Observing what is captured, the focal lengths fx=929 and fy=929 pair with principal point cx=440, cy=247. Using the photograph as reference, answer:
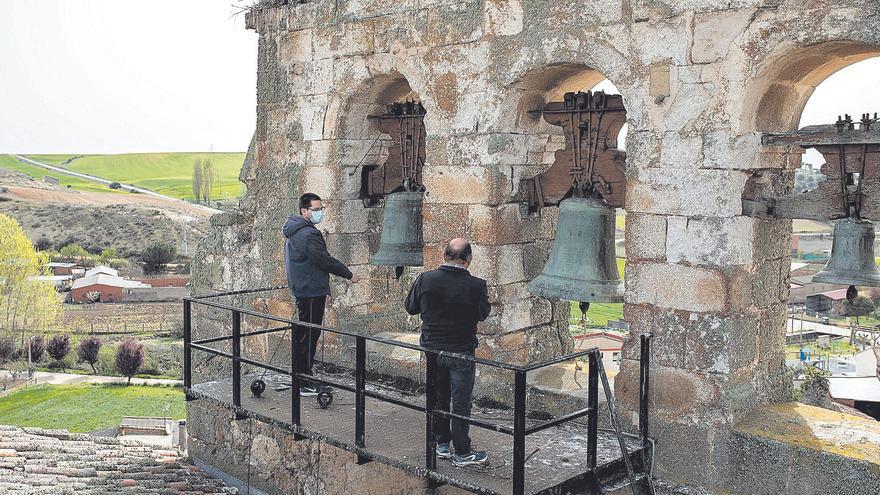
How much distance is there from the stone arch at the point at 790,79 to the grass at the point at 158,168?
103702 mm

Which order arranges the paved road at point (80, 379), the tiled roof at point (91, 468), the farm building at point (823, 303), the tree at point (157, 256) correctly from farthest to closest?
the tree at point (157, 256), the farm building at point (823, 303), the paved road at point (80, 379), the tiled roof at point (91, 468)

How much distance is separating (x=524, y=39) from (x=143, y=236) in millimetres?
61578

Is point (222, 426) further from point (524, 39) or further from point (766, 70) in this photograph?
point (766, 70)

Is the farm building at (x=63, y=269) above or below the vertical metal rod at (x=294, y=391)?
below

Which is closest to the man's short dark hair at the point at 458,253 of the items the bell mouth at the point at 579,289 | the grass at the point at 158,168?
the bell mouth at the point at 579,289

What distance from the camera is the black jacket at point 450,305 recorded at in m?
5.20

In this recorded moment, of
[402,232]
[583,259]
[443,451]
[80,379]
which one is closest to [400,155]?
[402,232]

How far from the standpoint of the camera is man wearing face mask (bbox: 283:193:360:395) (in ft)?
21.2

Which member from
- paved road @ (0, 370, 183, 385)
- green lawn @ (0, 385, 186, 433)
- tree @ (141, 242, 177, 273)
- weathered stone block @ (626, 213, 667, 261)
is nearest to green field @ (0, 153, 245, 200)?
tree @ (141, 242, 177, 273)

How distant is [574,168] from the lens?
634cm

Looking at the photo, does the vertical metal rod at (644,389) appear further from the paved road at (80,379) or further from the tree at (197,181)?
the tree at (197,181)

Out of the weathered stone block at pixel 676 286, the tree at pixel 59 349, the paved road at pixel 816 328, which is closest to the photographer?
the weathered stone block at pixel 676 286

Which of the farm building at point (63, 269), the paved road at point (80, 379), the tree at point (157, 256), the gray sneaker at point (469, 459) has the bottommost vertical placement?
the paved road at point (80, 379)

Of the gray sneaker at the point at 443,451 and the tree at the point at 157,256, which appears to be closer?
the gray sneaker at the point at 443,451
